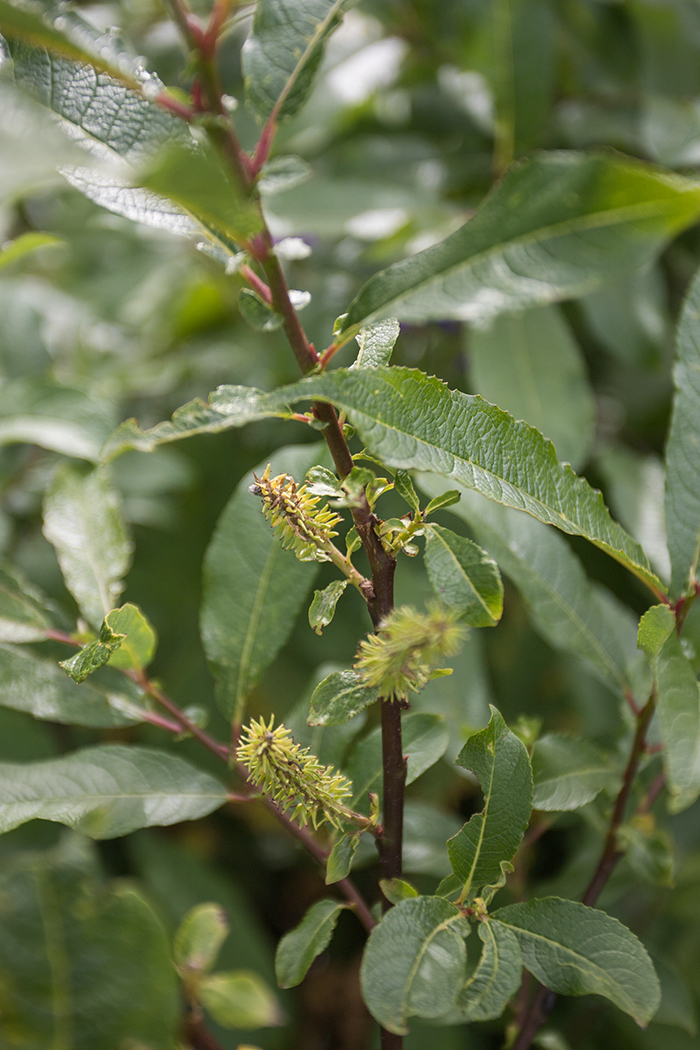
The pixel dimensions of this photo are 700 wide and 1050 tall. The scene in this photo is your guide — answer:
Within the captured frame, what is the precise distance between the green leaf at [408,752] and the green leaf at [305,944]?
0.07 meters

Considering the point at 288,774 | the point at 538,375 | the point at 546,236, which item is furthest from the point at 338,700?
the point at 538,375

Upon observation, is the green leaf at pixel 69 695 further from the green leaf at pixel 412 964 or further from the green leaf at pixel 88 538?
the green leaf at pixel 412 964

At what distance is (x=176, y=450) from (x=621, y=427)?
81 centimetres

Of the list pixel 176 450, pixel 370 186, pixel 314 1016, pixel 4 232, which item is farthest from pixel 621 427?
pixel 4 232

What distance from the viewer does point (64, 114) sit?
500 mm

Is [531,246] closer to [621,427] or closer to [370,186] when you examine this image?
[370,186]

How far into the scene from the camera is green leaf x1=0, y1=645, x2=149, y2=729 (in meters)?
0.65

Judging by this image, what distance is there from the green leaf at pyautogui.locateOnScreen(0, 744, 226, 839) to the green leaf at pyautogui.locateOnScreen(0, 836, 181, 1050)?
0.37 feet

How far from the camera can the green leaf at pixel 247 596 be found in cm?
68

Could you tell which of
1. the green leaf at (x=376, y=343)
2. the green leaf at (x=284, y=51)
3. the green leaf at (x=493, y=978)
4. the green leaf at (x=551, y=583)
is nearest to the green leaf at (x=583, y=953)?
the green leaf at (x=493, y=978)

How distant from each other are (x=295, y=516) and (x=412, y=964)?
10.2 inches

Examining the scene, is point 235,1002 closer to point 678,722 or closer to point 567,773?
point 567,773

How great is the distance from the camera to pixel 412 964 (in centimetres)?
43

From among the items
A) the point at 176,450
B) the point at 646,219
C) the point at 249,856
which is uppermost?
the point at 646,219
